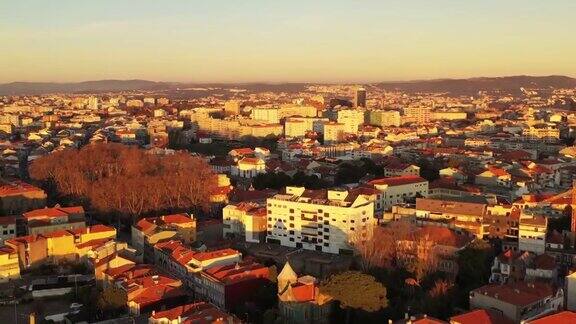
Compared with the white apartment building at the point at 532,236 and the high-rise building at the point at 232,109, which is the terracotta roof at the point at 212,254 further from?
the high-rise building at the point at 232,109

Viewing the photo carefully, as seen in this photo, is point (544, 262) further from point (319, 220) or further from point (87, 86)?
point (87, 86)

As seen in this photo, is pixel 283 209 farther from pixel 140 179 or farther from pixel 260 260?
pixel 140 179

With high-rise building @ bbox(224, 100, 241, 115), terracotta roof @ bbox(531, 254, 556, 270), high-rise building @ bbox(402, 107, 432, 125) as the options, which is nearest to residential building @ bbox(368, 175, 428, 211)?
terracotta roof @ bbox(531, 254, 556, 270)

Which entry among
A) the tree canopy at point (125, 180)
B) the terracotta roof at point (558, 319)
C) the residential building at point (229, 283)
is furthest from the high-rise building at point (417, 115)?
the terracotta roof at point (558, 319)

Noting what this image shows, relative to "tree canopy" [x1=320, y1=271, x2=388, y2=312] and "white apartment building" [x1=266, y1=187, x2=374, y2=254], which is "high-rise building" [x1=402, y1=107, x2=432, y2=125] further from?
"tree canopy" [x1=320, y1=271, x2=388, y2=312]

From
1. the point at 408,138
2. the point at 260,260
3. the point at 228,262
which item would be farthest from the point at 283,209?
the point at 408,138
